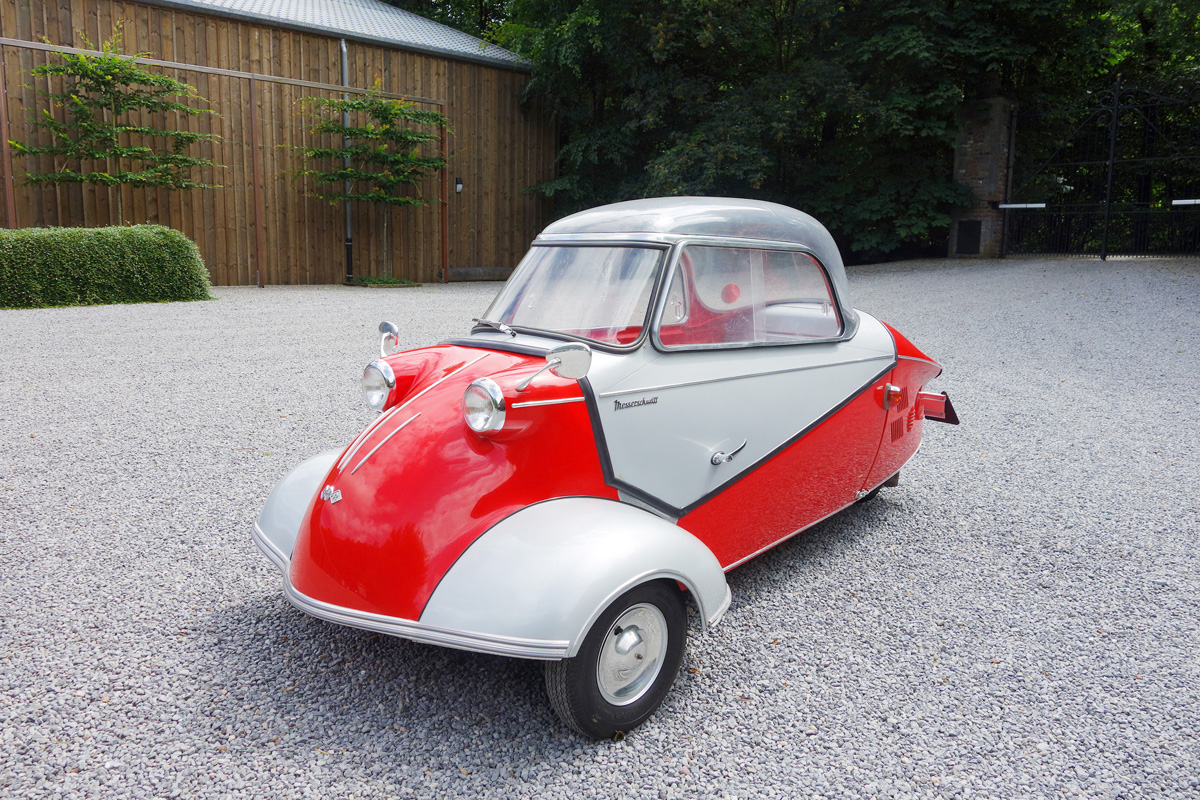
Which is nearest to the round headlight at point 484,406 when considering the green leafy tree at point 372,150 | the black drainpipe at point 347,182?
the green leafy tree at point 372,150

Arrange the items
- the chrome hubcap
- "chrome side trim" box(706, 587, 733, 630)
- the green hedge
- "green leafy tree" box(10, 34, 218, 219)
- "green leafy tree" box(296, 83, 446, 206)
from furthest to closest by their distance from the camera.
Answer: "green leafy tree" box(296, 83, 446, 206), "green leafy tree" box(10, 34, 218, 219), the green hedge, "chrome side trim" box(706, 587, 733, 630), the chrome hubcap

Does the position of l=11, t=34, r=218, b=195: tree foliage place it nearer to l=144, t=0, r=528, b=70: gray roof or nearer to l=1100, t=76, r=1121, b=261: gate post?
l=144, t=0, r=528, b=70: gray roof

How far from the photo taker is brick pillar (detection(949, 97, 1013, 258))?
16438 mm

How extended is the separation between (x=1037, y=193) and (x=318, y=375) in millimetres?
15921

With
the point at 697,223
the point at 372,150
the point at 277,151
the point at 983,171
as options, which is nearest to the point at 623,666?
the point at 697,223

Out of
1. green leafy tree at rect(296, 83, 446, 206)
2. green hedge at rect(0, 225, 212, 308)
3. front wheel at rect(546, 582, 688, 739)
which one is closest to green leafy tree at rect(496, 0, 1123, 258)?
green leafy tree at rect(296, 83, 446, 206)

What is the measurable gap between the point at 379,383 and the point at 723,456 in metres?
1.31

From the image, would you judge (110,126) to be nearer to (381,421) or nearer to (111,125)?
(111,125)

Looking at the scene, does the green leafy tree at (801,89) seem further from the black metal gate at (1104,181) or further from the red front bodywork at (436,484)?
the red front bodywork at (436,484)

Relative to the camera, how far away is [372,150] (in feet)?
53.7

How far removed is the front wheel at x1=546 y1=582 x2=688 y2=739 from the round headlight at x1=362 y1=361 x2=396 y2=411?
1.23 meters

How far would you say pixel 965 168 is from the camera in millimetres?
17000

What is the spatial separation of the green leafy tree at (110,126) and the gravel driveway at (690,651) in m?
9.11

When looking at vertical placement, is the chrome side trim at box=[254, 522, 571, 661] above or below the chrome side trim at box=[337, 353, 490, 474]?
below
